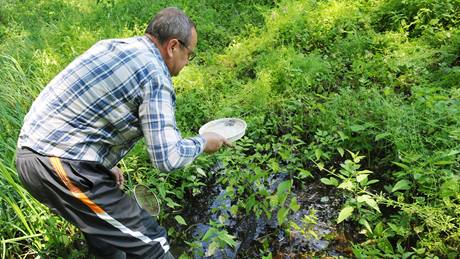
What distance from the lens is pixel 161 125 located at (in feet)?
5.96

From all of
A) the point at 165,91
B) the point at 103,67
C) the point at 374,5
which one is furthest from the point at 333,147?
the point at 374,5

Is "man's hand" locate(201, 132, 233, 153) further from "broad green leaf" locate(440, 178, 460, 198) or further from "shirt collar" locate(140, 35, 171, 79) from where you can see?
"broad green leaf" locate(440, 178, 460, 198)

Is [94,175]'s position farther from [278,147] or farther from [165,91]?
[278,147]

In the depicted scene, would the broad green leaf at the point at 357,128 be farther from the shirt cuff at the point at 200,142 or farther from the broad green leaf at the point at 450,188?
the shirt cuff at the point at 200,142

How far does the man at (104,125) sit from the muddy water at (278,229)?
921 millimetres

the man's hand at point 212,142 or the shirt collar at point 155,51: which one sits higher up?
the shirt collar at point 155,51

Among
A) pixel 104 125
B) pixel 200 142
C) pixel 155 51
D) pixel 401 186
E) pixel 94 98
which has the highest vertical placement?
pixel 155 51

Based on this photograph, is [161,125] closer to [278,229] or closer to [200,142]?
[200,142]

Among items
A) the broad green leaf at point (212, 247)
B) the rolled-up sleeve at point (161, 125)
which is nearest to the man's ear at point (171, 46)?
the rolled-up sleeve at point (161, 125)

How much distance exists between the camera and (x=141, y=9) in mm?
6285

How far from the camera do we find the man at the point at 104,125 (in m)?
1.82

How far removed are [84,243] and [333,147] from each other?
1.98 meters

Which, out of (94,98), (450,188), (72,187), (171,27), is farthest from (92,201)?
(450,188)

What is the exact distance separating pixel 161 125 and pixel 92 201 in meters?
0.49
